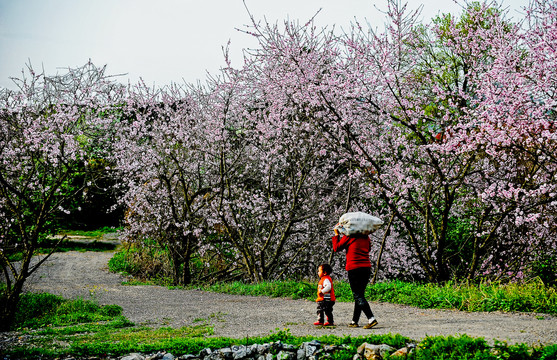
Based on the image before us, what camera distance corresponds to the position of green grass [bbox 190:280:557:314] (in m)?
6.59

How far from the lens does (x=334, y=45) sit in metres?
10.8

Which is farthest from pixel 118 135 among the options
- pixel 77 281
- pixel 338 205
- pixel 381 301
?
pixel 381 301

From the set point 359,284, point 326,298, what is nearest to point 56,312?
point 326,298

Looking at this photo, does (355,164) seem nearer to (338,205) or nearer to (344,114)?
(344,114)

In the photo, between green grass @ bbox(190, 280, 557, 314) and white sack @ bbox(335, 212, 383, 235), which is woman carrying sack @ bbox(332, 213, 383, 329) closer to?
white sack @ bbox(335, 212, 383, 235)

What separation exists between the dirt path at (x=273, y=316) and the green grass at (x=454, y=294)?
11.3 inches

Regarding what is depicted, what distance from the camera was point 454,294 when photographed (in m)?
7.40

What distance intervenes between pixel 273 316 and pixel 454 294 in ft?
10.3

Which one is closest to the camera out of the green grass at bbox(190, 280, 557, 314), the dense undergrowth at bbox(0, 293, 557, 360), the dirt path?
the dense undergrowth at bbox(0, 293, 557, 360)

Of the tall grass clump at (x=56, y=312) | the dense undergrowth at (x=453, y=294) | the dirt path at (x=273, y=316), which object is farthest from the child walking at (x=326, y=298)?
the tall grass clump at (x=56, y=312)

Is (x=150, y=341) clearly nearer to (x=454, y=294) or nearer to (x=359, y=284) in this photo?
(x=359, y=284)

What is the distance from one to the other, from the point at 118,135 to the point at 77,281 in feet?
17.1

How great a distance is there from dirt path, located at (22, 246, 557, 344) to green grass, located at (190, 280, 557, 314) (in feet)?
0.94

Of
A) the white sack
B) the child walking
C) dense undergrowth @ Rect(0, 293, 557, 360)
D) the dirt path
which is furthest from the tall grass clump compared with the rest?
the white sack
